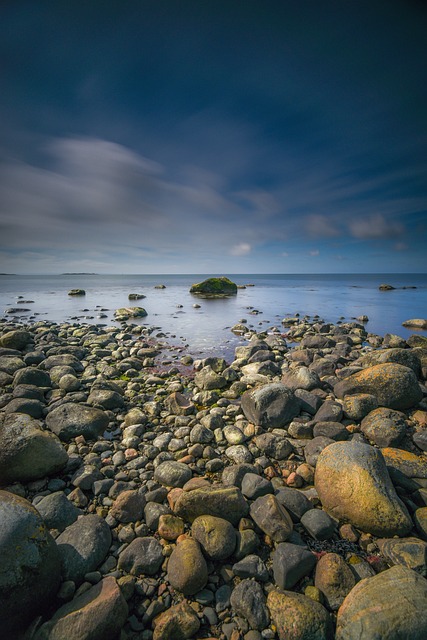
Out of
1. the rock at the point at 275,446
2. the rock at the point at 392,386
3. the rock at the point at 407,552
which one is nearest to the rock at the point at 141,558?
the rock at the point at 275,446

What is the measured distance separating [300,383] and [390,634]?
18.1 feet

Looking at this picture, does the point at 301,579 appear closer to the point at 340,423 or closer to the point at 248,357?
the point at 340,423

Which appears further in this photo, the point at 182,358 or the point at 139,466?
the point at 182,358

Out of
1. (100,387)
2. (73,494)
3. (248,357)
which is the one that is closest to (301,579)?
(73,494)

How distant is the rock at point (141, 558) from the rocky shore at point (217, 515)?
0.04 feet

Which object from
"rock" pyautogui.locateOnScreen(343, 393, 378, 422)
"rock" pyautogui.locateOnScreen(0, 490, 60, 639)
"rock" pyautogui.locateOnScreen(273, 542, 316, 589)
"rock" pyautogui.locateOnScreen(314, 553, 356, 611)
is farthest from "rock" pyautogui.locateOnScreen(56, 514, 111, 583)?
"rock" pyautogui.locateOnScreen(343, 393, 378, 422)

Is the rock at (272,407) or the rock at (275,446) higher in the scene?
the rock at (272,407)

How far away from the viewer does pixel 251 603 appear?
2.72 meters

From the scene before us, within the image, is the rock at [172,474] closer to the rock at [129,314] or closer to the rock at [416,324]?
the rock at [129,314]

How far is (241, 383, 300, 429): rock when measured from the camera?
5855mm

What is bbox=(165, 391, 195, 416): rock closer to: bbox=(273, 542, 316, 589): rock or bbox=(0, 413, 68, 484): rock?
bbox=(0, 413, 68, 484): rock

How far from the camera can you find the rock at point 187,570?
285 centimetres

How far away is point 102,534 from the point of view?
3.26 meters

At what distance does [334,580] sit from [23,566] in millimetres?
3069
